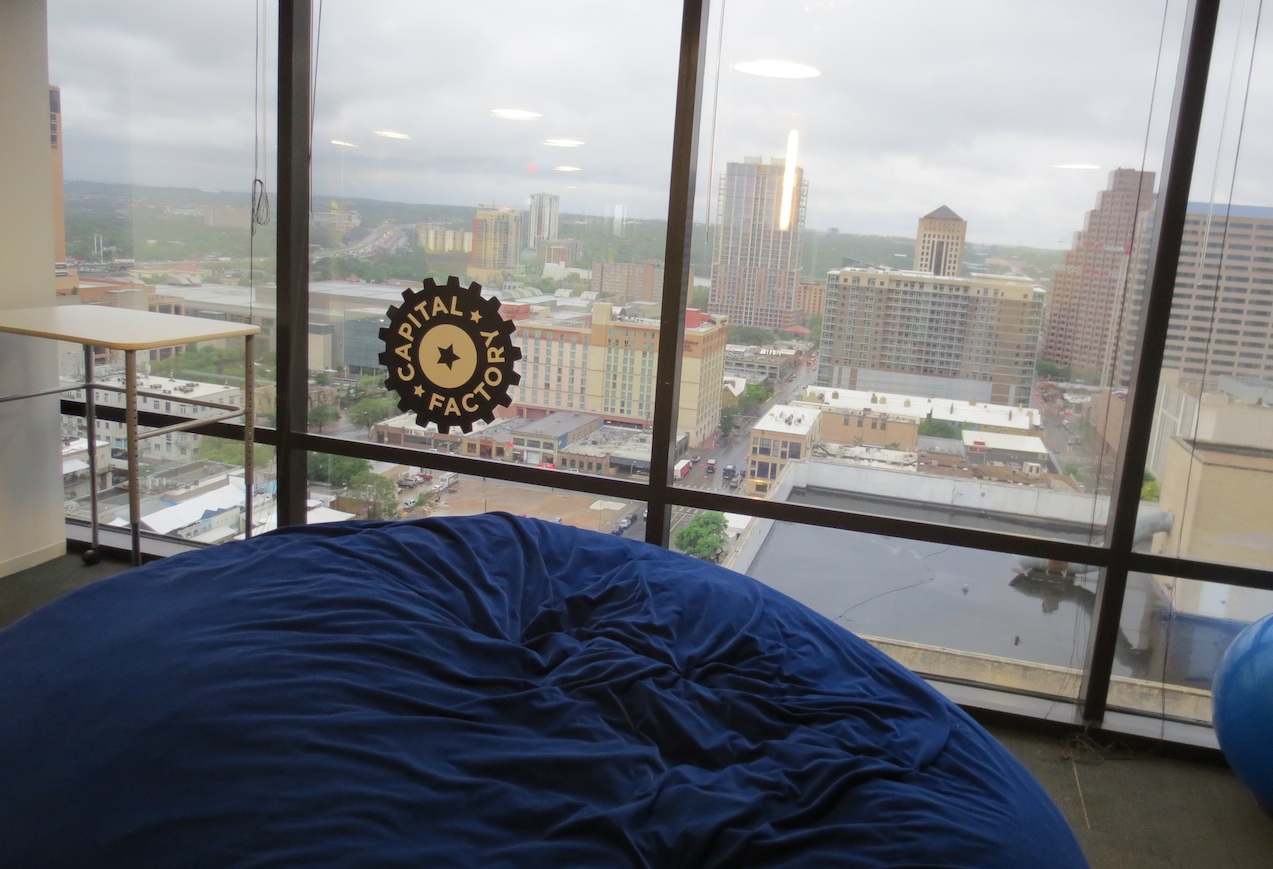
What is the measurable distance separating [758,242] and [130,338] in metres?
1.92

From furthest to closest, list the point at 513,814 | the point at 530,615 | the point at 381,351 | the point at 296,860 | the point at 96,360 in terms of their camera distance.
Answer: the point at 96,360, the point at 381,351, the point at 530,615, the point at 513,814, the point at 296,860

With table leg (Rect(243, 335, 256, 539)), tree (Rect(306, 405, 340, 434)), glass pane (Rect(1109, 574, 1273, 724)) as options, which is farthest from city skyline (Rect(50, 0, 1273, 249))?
glass pane (Rect(1109, 574, 1273, 724))

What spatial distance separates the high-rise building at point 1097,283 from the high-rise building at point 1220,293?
46 mm

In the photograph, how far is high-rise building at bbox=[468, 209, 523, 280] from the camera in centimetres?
320

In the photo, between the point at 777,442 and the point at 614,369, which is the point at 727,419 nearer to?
the point at 777,442

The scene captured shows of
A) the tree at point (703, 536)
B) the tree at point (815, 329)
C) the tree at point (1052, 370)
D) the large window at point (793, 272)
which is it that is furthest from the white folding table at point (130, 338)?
the tree at point (1052, 370)

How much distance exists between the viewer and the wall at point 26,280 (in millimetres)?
3184

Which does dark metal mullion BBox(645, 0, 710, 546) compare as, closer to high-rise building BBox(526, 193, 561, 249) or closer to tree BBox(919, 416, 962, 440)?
high-rise building BBox(526, 193, 561, 249)

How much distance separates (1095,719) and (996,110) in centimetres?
185

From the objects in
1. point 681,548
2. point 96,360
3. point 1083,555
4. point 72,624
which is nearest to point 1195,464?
point 1083,555

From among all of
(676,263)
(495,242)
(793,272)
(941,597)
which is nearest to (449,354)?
(495,242)

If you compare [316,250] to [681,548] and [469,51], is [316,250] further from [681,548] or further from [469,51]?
[681,548]

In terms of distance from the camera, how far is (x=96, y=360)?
11.9 ft

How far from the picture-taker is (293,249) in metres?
3.35
